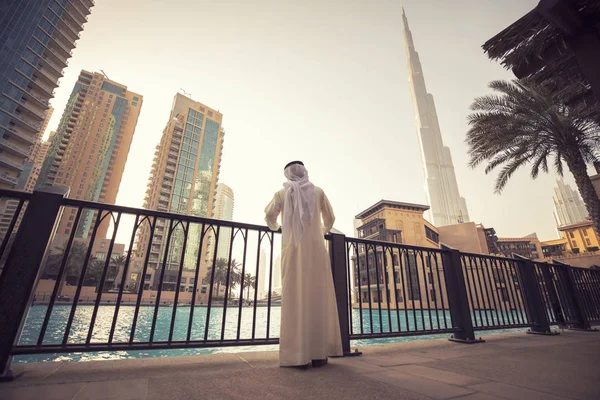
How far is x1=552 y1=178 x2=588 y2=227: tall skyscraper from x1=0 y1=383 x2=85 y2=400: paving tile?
176882 millimetres

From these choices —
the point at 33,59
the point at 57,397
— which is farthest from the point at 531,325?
the point at 33,59

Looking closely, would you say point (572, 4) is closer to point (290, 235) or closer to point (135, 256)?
point (290, 235)

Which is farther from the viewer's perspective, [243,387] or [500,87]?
[500,87]

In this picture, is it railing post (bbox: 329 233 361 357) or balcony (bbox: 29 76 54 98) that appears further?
balcony (bbox: 29 76 54 98)

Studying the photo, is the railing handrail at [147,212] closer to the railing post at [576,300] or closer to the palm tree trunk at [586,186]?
the railing post at [576,300]

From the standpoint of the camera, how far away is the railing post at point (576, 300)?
16.3 feet

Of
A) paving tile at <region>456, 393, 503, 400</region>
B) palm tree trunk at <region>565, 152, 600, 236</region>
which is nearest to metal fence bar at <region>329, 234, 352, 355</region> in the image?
paving tile at <region>456, 393, 503, 400</region>

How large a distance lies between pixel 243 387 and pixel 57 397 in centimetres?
92

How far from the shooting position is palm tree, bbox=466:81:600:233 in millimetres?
8523

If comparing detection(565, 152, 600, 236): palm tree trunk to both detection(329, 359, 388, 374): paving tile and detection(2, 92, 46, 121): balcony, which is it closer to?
detection(329, 359, 388, 374): paving tile

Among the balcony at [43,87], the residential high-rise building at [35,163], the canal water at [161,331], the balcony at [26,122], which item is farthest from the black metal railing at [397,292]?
the residential high-rise building at [35,163]

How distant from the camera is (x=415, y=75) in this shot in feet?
496

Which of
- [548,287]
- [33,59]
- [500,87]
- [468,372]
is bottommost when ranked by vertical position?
[468,372]

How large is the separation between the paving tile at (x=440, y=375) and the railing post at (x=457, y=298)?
193cm
